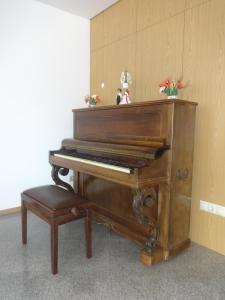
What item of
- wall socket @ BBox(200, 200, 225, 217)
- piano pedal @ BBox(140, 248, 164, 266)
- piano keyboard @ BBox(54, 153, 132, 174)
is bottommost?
piano pedal @ BBox(140, 248, 164, 266)

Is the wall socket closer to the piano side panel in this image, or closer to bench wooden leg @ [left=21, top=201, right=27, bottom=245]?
the piano side panel

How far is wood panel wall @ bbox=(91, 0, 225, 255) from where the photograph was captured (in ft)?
6.73

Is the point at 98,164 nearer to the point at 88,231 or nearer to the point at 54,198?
the point at 54,198

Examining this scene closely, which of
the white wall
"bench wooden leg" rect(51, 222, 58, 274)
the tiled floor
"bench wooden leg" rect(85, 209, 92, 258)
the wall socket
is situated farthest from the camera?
the white wall

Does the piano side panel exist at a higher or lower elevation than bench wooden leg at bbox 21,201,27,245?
higher

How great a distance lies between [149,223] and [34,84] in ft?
7.25

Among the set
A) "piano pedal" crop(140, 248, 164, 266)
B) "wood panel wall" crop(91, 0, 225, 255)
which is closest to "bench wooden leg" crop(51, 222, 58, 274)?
"piano pedal" crop(140, 248, 164, 266)

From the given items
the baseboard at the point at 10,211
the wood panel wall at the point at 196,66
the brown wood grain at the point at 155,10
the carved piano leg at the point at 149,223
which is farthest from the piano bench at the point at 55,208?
the brown wood grain at the point at 155,10

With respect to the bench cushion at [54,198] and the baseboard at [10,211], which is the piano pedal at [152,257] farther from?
the baseboard at [10,211]

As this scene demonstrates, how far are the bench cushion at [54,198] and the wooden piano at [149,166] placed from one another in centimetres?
27

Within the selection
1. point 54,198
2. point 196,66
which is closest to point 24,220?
point 54,198

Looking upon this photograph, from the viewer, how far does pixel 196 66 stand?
85.6 inches

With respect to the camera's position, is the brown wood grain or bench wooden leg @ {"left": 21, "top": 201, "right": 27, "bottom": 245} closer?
bench wooden leg @ {"left": 21, "top": 201, "right": 27, "bottom": 245}

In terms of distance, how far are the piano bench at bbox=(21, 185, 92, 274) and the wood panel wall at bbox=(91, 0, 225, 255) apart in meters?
1.07
